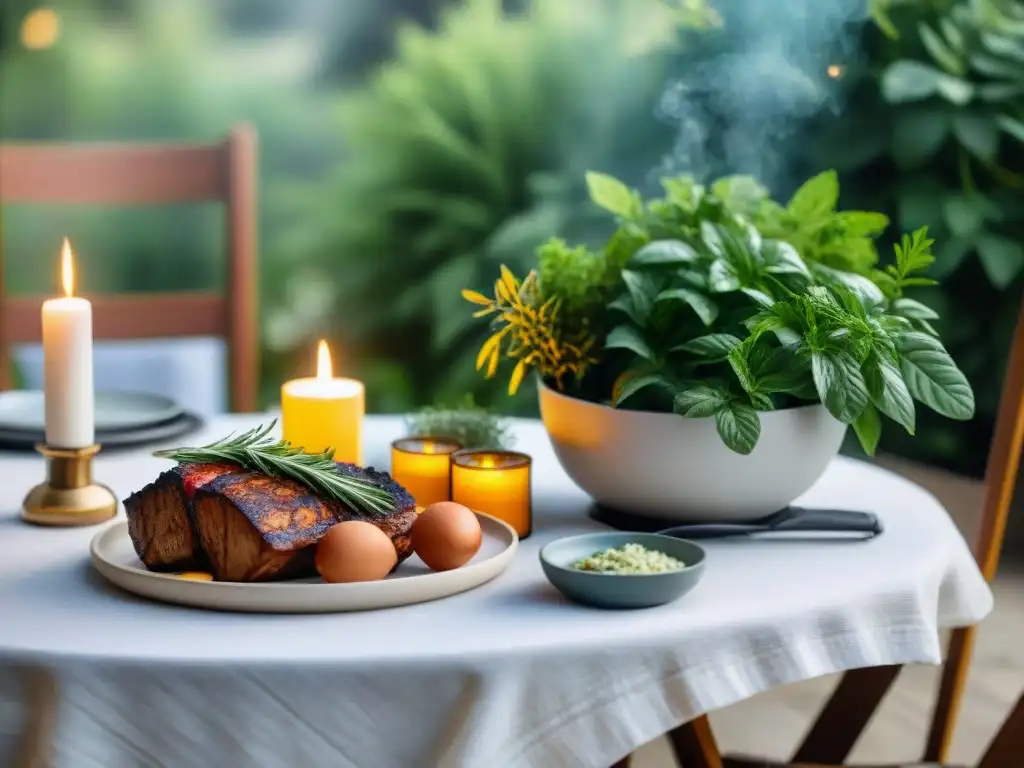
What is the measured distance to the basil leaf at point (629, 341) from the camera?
119 cm

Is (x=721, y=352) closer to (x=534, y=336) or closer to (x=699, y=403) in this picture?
(x=699, y=403)

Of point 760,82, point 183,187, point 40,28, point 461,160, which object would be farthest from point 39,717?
point 40,28

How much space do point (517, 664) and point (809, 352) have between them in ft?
1.27

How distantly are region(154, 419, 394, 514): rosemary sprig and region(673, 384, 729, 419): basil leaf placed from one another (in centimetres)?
25

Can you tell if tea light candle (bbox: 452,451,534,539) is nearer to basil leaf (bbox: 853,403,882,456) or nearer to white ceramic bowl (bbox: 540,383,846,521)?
white ceramic bowl (bbox: 540,383,846,521)

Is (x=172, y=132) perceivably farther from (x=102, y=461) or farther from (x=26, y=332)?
(x=102, y=461)

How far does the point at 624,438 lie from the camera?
1.19 m

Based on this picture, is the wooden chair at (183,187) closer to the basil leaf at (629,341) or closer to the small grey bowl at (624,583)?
the basil leaf at (629,341)

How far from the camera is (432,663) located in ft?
2.99

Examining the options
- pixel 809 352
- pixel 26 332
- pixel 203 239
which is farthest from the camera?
pixel 203 239

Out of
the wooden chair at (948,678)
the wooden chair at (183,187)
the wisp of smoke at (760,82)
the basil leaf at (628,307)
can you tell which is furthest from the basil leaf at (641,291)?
the wisp of smoke at (760,82)

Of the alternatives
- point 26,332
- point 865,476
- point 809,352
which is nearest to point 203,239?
point 26,332

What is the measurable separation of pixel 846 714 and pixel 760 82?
6.77 ft

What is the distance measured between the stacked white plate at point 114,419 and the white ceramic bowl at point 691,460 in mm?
548
